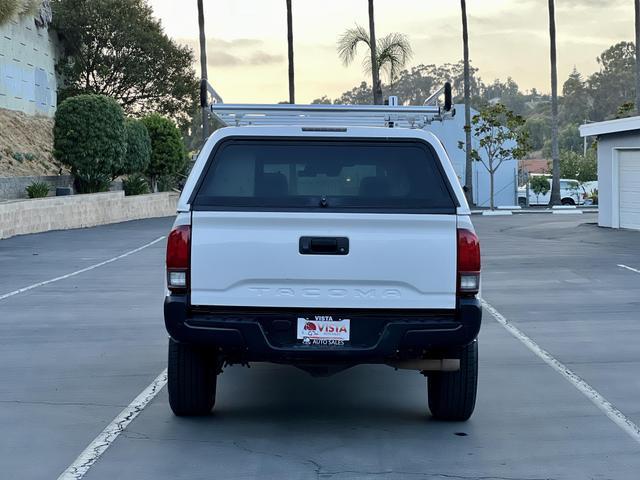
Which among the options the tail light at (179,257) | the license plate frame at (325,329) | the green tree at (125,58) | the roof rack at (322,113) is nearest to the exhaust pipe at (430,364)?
the license plate frame at (325,329)

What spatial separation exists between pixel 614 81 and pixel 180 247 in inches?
5940

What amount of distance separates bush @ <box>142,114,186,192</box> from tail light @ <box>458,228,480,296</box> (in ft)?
171

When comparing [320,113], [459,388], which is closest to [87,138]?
[320,113]

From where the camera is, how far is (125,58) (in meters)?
69.3

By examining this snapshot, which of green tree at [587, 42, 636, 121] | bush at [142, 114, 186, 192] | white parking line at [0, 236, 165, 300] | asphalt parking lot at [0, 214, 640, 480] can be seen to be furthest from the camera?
green tree at [587, 42, 636, 121]

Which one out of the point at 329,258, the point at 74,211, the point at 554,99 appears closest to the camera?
the point at 329,258

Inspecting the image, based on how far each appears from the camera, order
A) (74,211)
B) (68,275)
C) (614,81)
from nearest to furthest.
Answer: (68,275), (74,211), (614,81)

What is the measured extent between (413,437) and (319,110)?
8.88 ft

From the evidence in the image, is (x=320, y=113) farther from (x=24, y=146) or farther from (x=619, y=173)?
(x=24, y=146)

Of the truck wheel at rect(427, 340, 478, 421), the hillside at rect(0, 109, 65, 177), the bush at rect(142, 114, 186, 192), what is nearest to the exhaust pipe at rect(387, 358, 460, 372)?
the truck wheel at rect(427, 340, 478, 421)

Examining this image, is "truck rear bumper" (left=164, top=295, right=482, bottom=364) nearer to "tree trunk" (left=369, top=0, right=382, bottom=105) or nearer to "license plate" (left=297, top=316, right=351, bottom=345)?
"license plate" (left=297, top=316, right=351, bottom=345)

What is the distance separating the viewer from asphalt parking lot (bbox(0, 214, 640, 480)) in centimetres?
712

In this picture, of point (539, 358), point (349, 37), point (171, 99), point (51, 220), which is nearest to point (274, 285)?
point (539, 358)

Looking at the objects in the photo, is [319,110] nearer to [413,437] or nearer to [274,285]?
[274,285]
